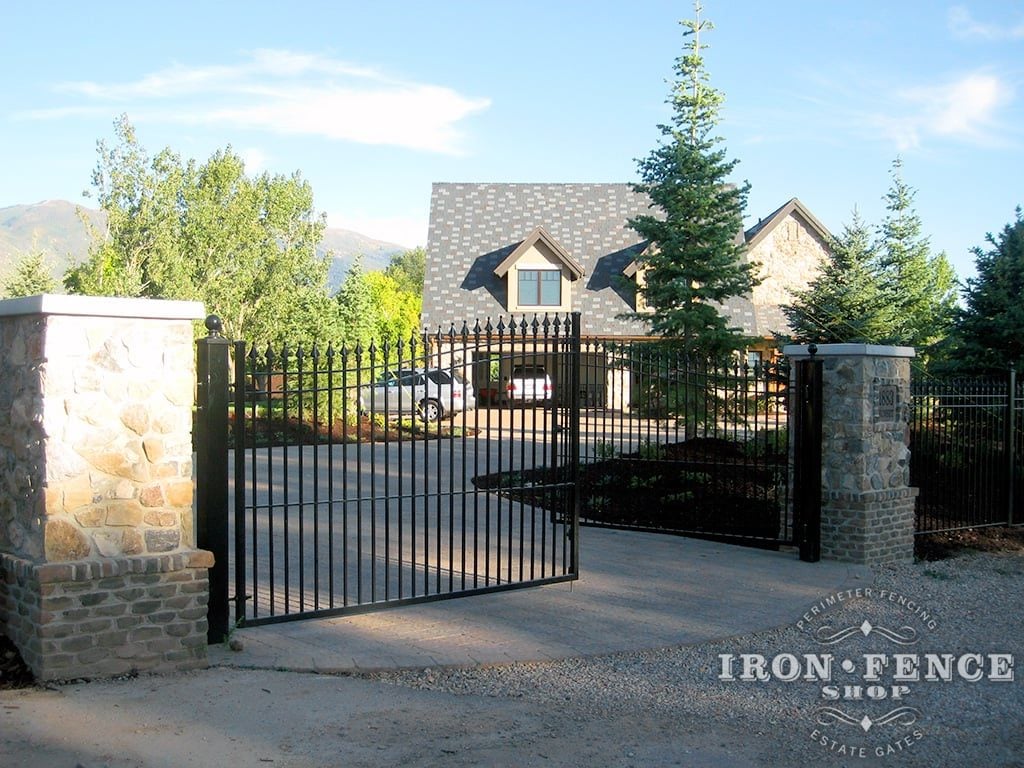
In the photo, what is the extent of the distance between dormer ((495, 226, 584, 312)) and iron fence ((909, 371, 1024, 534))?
20.5 metres

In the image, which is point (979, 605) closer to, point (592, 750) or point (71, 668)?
point (592, 750)

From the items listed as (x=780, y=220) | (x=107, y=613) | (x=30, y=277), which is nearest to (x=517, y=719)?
(x=107, y=613)

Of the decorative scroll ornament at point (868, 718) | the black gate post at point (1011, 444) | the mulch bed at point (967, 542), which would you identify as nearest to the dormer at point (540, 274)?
the black gate post at point (1011, 444)

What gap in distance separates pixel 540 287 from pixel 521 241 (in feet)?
7.68

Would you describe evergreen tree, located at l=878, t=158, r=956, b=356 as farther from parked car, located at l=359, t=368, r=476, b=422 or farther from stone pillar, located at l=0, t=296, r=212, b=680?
stone pillar, located at l=0, t=296, r=212, b=680

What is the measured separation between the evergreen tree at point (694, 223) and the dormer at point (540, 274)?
581 inches

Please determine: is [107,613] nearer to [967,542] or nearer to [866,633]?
[866,633]

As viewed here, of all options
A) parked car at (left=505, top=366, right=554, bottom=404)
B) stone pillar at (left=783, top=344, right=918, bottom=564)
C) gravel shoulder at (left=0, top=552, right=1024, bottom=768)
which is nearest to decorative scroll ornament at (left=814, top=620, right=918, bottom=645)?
gravel shoulder at (left=0, top=552, right=1024, bottom=768)

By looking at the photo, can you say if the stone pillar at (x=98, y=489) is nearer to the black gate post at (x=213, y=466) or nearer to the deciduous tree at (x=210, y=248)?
the black gate post at (x=213, y=466)

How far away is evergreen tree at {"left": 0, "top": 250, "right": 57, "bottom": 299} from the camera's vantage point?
3819cm

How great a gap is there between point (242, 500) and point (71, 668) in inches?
58.4

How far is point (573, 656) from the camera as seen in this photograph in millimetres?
7195

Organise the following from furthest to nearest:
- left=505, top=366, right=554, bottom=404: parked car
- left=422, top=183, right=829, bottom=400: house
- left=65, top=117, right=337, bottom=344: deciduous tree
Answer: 1. left=422, top=183, right=829, bottom=400: house
2. left=65, top=117, right=337, bottom=344: deciduous tree
3. left=505, top=366, right=554, bottom=404: parked car

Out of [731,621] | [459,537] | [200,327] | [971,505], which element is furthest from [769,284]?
[731,621]
